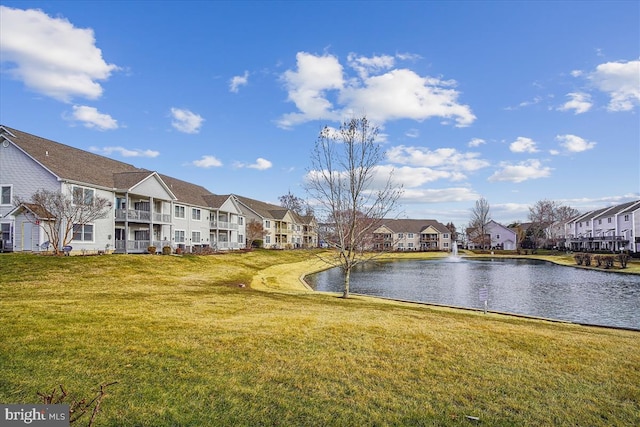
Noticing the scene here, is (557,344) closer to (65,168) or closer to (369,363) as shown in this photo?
(369,363)

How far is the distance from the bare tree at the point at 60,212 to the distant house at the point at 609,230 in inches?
3170

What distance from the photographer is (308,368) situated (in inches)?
273

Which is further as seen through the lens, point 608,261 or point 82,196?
point 608,261

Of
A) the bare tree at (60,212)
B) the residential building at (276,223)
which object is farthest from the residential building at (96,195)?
the residential building at (276,223)

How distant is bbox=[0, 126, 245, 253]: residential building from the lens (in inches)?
1077

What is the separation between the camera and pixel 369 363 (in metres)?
7.32

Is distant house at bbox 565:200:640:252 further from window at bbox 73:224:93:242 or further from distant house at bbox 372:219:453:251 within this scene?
window at bbox 73:224:93:242

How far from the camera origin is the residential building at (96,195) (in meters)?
27.4

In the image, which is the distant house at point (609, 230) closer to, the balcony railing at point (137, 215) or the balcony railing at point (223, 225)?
the balcony railing at point (223, 225)

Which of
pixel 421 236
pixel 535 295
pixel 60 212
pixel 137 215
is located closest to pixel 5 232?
pixel 60 212

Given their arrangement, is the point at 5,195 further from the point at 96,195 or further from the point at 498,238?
the point at 498,238

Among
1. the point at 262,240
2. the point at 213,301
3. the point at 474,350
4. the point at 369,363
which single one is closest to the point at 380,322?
the point at 474,350

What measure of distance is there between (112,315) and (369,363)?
301 inches

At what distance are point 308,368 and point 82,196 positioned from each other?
27.8m
